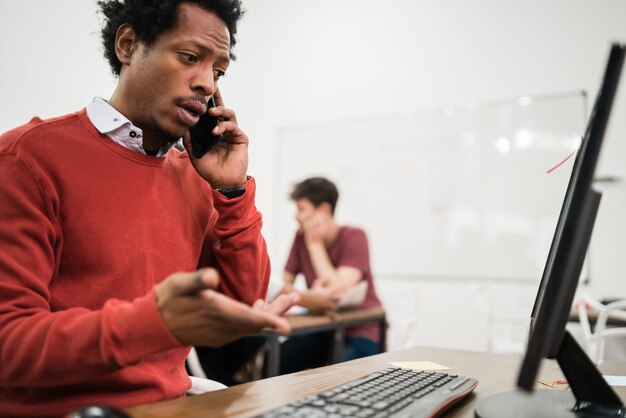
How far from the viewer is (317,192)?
9.12 ft

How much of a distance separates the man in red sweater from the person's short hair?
5.10ft

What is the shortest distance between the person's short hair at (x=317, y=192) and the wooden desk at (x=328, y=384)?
4.97 feet

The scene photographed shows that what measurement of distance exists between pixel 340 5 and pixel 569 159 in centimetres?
393

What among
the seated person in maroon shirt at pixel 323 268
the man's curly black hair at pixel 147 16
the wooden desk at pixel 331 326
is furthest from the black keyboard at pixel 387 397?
the seated person in maroon shirt at pixel 323 268

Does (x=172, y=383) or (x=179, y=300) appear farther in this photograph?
(x=172, y=383)

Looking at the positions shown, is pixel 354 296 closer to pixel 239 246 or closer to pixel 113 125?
pixel 239 246

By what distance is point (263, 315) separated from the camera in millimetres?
563

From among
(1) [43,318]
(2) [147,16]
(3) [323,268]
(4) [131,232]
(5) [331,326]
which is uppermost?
(2) [147,16]

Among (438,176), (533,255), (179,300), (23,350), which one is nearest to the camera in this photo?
(179,300)

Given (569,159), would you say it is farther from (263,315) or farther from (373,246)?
(373,246)

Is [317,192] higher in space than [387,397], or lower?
higher

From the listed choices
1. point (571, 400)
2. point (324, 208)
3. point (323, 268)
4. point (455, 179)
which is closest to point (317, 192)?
point (324, 208)

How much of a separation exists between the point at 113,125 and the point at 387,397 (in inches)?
28.4

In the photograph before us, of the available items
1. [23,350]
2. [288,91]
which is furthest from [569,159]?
[288,91]
